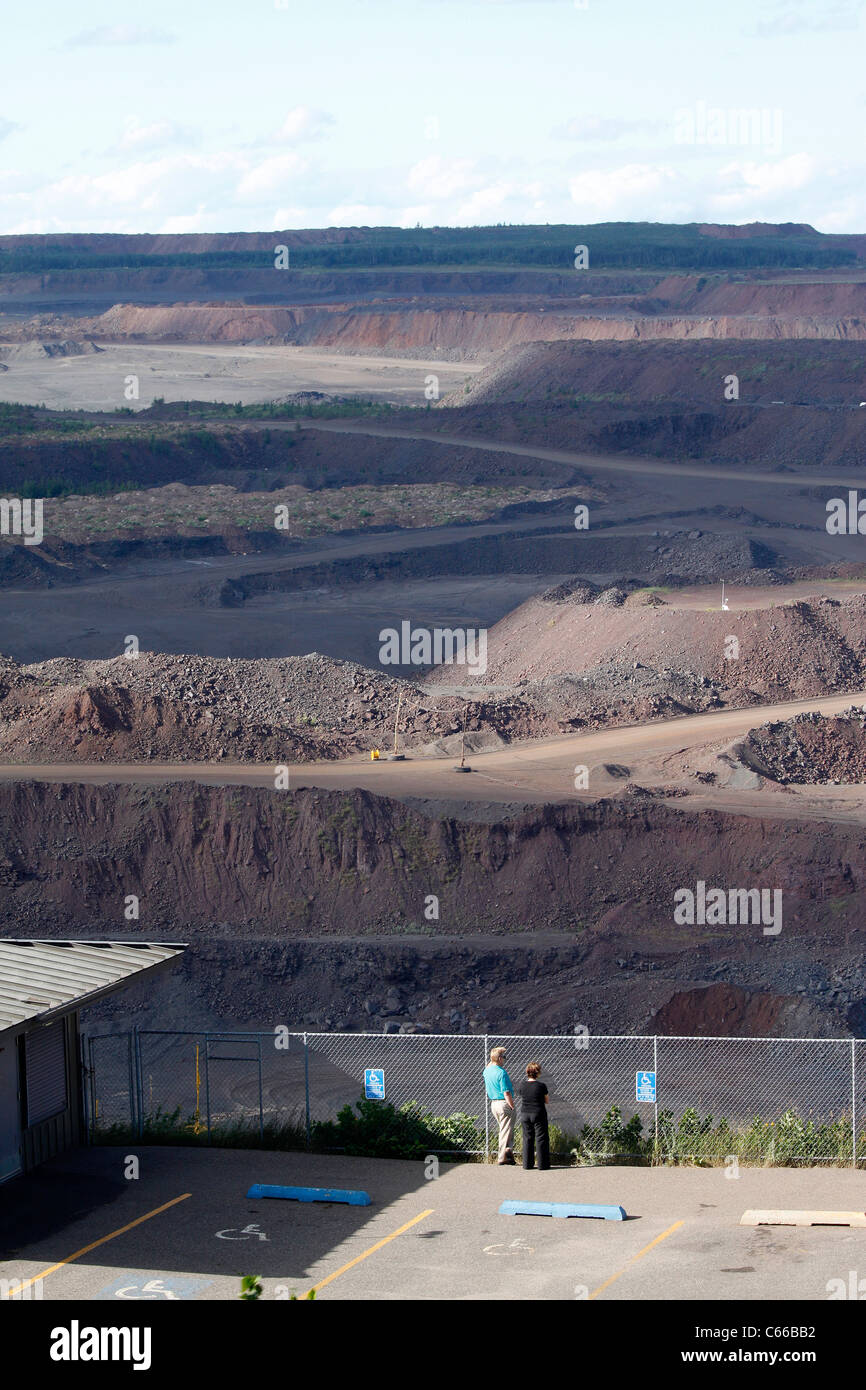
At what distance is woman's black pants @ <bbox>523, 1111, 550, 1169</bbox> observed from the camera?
52.0 ft

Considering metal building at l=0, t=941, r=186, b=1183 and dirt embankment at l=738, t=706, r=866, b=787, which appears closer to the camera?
metal building at l=0, t=941, r=186, b=1183

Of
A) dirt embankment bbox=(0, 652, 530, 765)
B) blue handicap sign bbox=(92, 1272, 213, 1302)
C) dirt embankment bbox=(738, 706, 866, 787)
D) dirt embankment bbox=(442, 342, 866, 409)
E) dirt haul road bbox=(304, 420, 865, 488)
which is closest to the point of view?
blue handicap sign bbox=(92, 1272, 213, 1302)

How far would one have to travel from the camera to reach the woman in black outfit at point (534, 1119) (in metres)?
15.6

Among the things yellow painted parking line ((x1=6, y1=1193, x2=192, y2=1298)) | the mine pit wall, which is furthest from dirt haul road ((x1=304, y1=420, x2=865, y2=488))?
yellow painted parking line ((x1=6, y1=1193, x2=192, y2=1298))

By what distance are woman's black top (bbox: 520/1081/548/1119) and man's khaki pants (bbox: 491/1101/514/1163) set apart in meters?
0.27

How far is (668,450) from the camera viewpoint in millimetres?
80375

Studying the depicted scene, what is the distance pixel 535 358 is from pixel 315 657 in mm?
59928

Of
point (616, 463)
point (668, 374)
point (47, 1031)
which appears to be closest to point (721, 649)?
point (47, 1031)

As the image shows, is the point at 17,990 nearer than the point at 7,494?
Yes

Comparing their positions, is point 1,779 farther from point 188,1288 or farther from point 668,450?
point 668,450

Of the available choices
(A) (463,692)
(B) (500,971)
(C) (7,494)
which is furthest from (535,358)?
(B) (500,971)

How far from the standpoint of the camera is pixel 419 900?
2905 centimetres

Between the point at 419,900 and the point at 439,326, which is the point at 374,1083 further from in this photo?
the point at 439,326

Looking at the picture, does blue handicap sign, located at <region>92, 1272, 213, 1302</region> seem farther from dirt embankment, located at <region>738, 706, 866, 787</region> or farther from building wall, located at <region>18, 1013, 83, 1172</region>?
dirt embankment, located at <region>738, 706, 866, 787</region>
